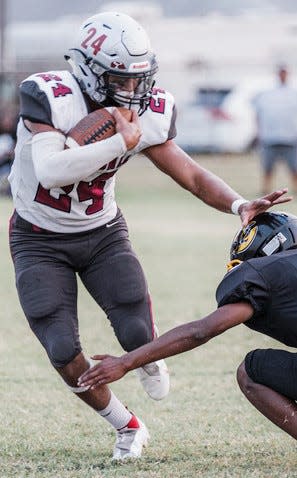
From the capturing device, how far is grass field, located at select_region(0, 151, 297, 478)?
4.30 meters

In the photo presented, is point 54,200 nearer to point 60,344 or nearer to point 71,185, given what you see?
point 71,185

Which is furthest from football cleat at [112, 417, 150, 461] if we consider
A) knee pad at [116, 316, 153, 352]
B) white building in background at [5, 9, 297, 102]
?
white building in background at [5, 9, 297, 102]

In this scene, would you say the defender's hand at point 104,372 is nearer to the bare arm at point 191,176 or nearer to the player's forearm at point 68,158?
the player's forearm at point 68,158

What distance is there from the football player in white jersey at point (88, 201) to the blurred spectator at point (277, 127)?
1013cm

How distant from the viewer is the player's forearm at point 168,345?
12.8 ft

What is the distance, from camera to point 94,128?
4.36m

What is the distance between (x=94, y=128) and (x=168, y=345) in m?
0.97

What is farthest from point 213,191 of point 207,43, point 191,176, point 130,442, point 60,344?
point 207,43

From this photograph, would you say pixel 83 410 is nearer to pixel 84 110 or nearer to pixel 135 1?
pixel 84 110

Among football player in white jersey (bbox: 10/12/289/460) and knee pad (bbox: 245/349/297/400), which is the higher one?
football player in white jersey (bbox: 10/12/289/460)

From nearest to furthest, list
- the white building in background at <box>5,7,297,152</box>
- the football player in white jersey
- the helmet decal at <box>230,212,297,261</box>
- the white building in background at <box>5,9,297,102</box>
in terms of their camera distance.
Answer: the helmet decal at <box>230,212,297,261</box> → the football player in white jersey → the white building in background at <box>5,7,297,152</box> → the white building in background at <box>5,9,297,102</box>

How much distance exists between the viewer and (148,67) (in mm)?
4398

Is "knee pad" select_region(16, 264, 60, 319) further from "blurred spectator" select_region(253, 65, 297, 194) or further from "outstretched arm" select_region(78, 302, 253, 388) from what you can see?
"blurred spectator" select_region(253, 65, 297, 194)

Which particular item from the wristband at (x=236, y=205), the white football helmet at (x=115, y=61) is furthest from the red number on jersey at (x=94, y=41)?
the wristband at (x=236, y=205)
